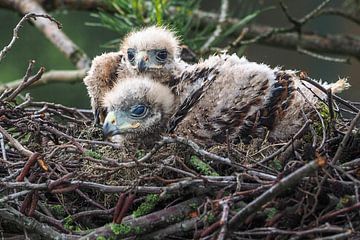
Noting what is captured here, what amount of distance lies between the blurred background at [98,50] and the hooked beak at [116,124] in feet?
14.6

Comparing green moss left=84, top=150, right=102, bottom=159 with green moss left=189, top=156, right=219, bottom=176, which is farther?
green moss left=84, top=150, right=102, bottom=159

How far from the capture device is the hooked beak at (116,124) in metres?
3.54

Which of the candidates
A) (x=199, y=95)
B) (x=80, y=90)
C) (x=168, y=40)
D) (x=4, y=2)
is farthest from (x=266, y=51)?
(x=199, y=95)

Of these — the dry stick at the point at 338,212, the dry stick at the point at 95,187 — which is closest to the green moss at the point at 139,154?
the dry stick at the point at 95,187

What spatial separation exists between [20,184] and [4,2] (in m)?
2.52

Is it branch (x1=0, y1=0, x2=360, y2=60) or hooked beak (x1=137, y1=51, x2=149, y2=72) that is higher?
branch (x1=0, y1=0, x2=360, y2=60)

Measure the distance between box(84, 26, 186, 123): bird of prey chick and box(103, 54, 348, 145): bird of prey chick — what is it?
357 mm

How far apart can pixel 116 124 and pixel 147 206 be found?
2.03 feet

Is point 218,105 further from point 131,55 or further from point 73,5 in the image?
point 73,5

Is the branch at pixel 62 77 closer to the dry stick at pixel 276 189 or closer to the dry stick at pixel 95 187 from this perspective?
the dry stick at pixel 95 187

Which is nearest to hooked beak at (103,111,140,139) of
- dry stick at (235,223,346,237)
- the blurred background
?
dry stick at (235,223,346,237)

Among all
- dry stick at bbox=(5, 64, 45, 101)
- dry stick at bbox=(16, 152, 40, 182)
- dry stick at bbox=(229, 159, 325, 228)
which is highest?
dry stick at bbox=(5, 64, 45, 101)

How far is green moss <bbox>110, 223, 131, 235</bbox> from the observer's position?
293 centimetres

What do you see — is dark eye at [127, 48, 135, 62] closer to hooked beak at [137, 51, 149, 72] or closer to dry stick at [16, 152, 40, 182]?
hooked beak at [137, 51, 149, 72]
